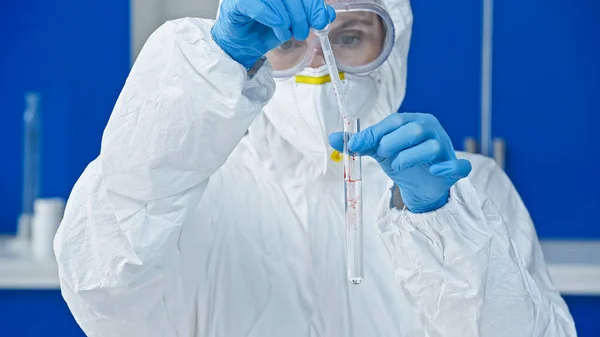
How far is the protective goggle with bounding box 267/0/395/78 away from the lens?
4.87 feet

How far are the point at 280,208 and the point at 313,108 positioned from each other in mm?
208

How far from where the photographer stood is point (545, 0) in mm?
3113

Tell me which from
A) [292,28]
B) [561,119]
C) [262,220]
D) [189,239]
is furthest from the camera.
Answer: [561,119]

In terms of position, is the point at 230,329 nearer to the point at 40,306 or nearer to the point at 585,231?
the point at 40,306

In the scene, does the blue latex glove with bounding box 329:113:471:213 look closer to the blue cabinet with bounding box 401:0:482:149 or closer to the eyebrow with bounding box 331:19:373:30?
the eyebrow with bounding box 331:19:373:30

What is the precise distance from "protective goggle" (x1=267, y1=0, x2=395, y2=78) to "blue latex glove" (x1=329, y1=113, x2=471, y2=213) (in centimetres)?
31

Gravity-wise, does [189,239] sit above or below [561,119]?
below

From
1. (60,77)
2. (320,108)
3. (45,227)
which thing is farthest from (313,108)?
(60,77)

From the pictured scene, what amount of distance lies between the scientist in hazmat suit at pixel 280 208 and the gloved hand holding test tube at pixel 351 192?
3 centimetres

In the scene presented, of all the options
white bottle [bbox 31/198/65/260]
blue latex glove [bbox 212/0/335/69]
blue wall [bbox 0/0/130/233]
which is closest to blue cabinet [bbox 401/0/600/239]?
blue wall [bbox 0/0/130/233]

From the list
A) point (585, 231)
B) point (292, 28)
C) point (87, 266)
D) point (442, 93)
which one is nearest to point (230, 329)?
point (87, 266)

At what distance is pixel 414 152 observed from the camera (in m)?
1.16

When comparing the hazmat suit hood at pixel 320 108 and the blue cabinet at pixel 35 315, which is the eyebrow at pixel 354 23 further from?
the blue cabinet at pixel 35 315

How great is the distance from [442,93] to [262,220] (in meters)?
1.77
